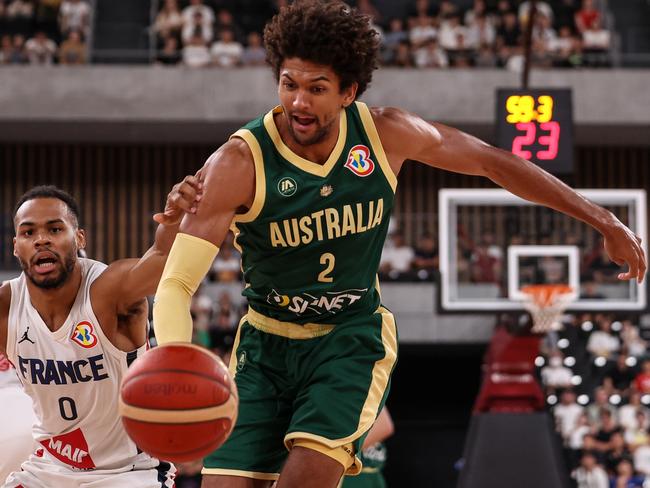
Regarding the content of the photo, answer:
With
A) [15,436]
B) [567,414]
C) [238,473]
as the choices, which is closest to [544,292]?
[567,414]

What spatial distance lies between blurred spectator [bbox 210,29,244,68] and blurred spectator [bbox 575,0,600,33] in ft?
18.3

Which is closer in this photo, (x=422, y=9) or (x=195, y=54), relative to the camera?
(x=195, y=54)

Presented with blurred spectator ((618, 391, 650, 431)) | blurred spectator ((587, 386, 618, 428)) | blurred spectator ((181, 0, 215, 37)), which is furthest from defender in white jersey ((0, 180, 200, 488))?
blurred spectator ((181, 0, 215, 37))

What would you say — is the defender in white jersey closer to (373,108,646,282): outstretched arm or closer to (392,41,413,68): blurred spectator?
(373,108,646,282): outstretched arm

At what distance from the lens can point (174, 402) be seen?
3.42 m

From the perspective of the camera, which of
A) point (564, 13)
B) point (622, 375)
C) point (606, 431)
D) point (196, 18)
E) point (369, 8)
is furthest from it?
point (564, 13)

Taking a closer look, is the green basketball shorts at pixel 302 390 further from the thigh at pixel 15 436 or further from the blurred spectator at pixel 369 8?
the blurred spectator at pixel 369 8

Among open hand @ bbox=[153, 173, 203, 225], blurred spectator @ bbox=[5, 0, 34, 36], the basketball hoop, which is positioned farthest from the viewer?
blurred spectator @ bbox=[5, 0, 34, 36]

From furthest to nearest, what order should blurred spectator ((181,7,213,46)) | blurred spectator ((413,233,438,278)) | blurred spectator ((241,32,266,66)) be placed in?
blurred spectator ((181,7,213,46)), blurred spectator ((241,32,266,66)), blurred spectator ((413,233,438,278))

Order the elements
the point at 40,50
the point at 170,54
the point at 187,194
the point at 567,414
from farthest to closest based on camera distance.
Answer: the point at 170,54 < the point at 40,50 < the point at 567,414 < the point at 187,194

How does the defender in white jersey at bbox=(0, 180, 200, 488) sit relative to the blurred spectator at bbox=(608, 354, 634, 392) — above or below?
above

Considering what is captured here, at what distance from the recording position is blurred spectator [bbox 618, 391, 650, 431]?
13547 mm

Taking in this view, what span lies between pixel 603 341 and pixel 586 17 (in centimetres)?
578

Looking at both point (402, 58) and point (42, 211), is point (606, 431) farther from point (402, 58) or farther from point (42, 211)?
point (42, 211)
